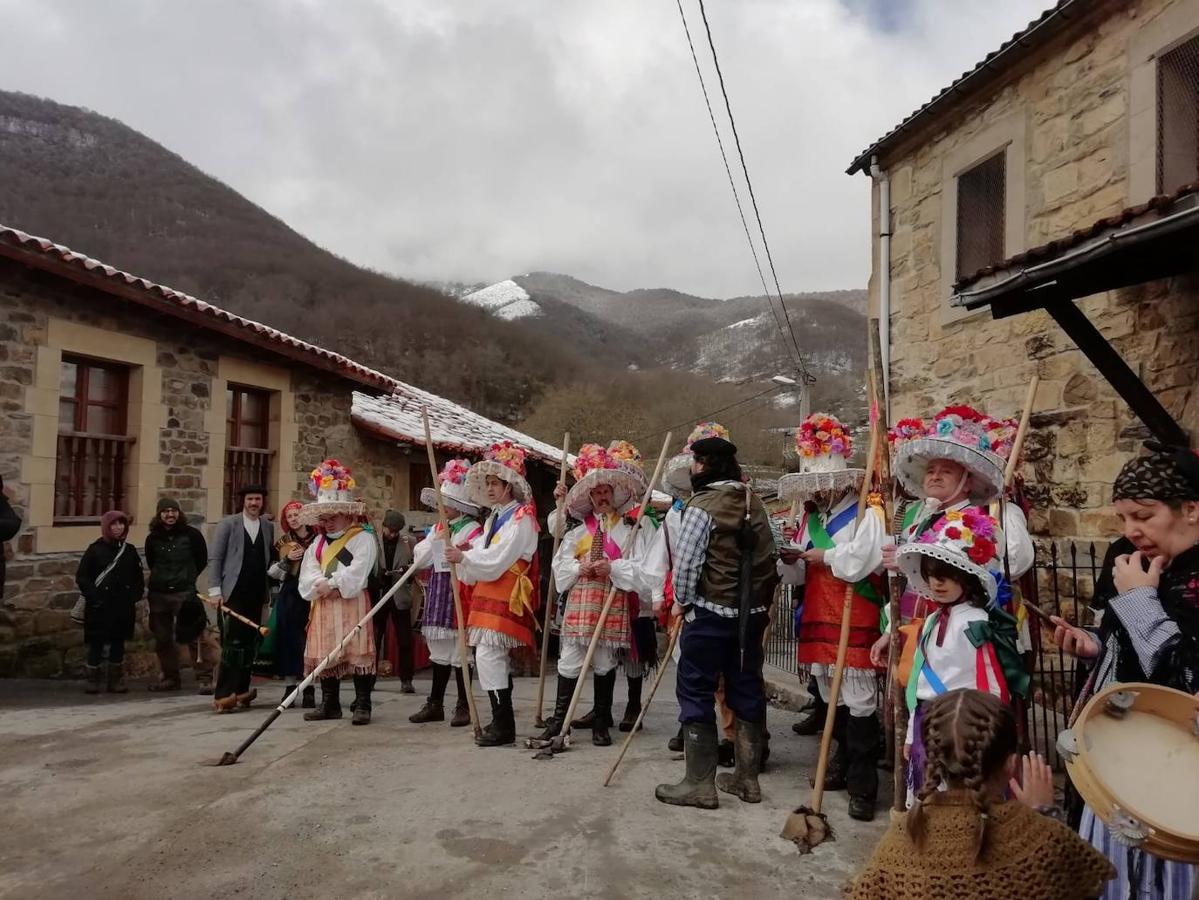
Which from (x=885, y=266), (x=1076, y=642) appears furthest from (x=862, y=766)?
(x=885, y=266)

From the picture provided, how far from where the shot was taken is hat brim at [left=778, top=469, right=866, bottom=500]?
14.4 feet

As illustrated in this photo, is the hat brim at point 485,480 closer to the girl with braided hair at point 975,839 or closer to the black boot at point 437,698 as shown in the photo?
the black boot at point 437,698

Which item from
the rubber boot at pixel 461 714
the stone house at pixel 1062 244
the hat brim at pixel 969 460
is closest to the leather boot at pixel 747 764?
the hat brim at pixel 969 460

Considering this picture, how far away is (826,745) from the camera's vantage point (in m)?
3.87

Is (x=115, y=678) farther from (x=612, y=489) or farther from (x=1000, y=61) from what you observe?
(x=1000, y=61)

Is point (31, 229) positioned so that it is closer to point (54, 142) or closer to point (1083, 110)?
point (54, 142)

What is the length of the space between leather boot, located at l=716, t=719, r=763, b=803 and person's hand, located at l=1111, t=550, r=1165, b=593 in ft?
7.41

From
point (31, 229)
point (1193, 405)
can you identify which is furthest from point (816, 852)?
point (31, 229)

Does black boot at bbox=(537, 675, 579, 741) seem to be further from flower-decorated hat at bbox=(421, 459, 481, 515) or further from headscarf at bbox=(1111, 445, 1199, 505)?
headscarf at bbox=(1111, 445, 1199, 505)

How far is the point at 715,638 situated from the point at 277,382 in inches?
297

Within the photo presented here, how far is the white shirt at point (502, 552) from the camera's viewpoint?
5246mm

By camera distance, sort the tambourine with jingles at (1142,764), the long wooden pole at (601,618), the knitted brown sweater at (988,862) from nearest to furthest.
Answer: the knitted brown sweater at (988,862) < the tambourine with jingles at (1142,764) < the long wooden pole at (601,618)

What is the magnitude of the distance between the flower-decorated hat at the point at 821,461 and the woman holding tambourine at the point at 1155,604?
6.36 ft

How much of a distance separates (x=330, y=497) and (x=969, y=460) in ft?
14.5
